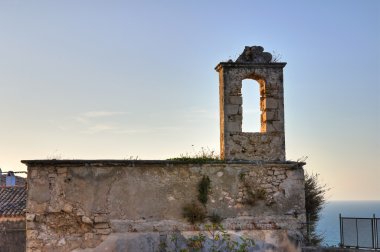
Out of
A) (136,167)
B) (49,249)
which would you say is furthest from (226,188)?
(49,249)

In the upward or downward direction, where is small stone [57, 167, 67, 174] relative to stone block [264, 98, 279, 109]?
downward

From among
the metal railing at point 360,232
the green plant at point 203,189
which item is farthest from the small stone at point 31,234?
the metal railing at point 360,232

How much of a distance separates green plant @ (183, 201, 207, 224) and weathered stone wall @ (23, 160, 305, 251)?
0.35 feet

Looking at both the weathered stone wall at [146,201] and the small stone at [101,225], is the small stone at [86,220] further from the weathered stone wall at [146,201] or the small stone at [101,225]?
the small stone at [101,225]

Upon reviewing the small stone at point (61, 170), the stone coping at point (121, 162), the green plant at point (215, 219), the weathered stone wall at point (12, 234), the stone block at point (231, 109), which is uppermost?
the stone block at point (231, 109)

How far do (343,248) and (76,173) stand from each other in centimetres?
627

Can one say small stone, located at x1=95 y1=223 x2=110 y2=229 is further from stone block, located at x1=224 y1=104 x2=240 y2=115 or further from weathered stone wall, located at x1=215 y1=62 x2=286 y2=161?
stone block, located at x1=224 y1=104 x2=240 y2=115

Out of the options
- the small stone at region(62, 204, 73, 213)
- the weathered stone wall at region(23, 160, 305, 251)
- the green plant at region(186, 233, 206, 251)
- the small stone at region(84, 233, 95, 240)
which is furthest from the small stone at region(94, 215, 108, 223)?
the green plant at region(186, 233, 206, 251)

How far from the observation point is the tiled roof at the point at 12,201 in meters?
18.5

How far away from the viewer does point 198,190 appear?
11.4 metres

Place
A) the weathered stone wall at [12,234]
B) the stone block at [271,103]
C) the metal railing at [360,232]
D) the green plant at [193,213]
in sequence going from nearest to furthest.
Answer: the green plant at [193,213] < the metal railing at [360,232] < the stone block at [271,103] < the weathered stone wall at [12,234]

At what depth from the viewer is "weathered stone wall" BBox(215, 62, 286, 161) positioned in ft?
40.7

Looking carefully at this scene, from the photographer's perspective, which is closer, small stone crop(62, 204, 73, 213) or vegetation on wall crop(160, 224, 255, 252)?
small stone crop(62, 204, 73, 213)

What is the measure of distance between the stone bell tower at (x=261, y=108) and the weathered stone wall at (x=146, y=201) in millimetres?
889
